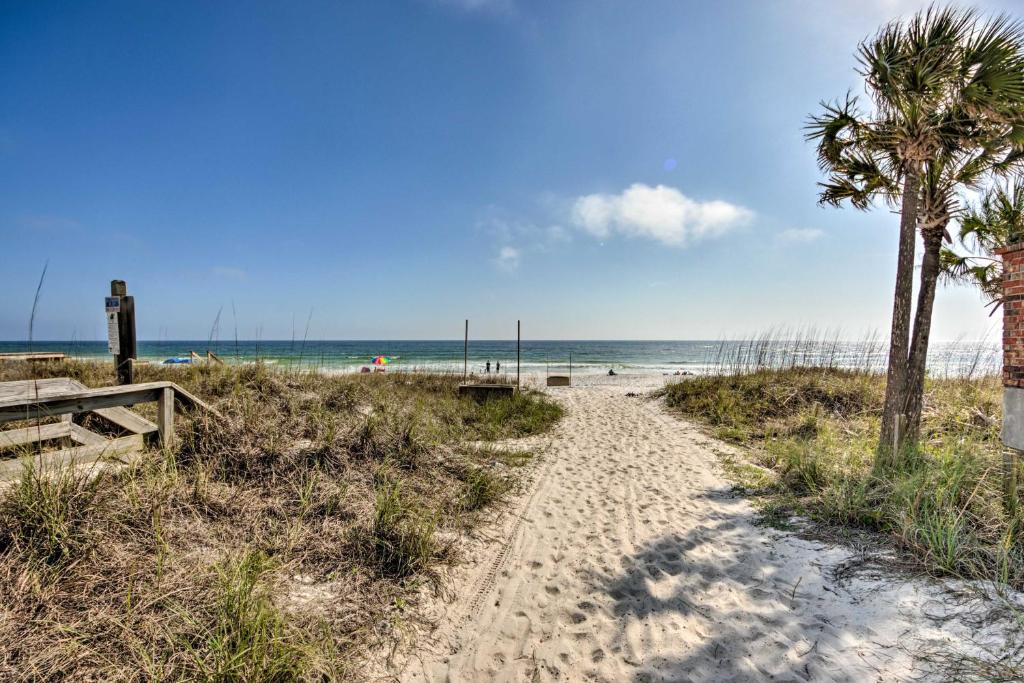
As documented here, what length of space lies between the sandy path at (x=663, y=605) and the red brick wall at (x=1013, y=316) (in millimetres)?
2760

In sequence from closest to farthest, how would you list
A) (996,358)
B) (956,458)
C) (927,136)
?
(956,458) < (927,136) < (996,358)

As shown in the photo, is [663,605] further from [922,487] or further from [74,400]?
[74,400]

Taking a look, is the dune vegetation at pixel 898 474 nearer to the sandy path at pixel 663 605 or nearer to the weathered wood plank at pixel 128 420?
the sandy path at pixel 663 605

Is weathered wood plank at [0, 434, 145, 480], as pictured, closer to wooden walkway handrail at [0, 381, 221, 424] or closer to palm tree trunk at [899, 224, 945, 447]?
wooden walkway handrail at [0, 381, 221, 424]

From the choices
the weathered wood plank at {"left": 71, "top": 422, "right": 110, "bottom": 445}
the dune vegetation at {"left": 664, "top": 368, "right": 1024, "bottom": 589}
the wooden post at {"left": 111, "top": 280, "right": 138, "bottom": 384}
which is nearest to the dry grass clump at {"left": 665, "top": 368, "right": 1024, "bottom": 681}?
the dune vegetation at {"left": 664, "top": 368, "right": 1024, "bottom": 589}

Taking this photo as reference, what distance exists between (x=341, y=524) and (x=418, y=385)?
10.1m

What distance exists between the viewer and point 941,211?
611cm

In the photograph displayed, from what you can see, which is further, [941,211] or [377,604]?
[941,211]

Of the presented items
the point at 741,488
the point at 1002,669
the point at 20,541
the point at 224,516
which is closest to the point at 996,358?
the point at 741,488

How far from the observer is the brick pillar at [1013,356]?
428 cm

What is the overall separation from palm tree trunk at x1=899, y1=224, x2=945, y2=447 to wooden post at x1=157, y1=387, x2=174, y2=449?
28.3 ft

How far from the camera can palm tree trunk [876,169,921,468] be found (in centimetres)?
566

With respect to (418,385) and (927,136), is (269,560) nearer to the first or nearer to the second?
(927,136)

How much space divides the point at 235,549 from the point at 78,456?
1.66m
